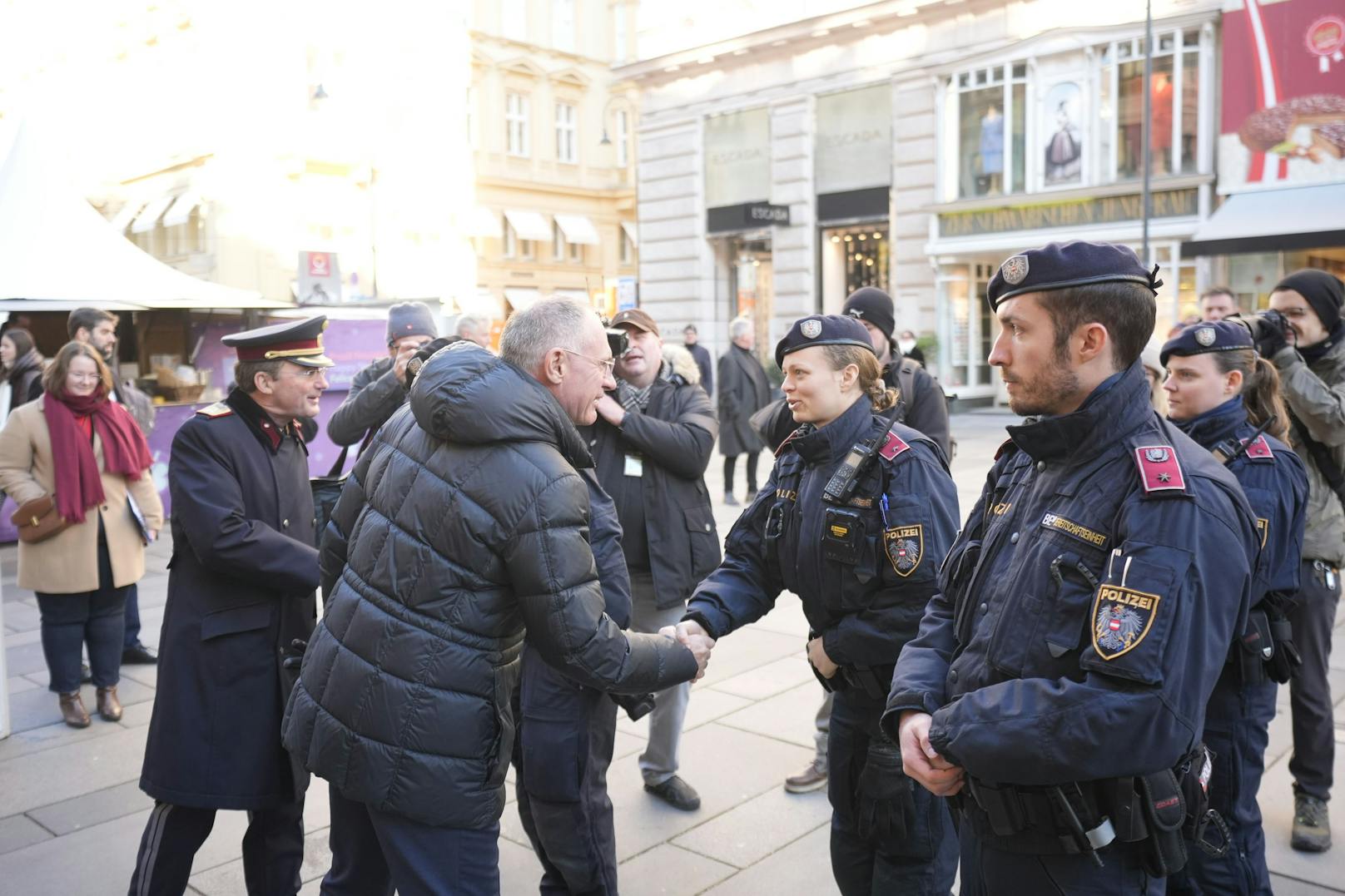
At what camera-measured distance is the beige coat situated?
584 centimetres

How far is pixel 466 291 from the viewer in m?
38.3

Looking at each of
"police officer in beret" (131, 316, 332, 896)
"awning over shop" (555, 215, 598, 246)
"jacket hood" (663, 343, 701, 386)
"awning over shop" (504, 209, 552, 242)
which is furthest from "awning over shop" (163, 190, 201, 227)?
"police officer in beret" (131, 316, 332, 896)

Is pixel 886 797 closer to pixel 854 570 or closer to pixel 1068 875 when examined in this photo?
pixel 854 570

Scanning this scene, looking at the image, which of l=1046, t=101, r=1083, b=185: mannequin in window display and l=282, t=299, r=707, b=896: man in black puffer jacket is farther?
l=1046, t=101, r=1083, b=185: mannequin in window display

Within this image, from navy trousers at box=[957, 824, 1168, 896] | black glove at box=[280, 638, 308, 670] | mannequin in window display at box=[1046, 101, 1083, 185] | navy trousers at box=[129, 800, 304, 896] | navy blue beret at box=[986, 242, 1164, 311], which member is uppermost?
mannequin in window display at box=[1046, 101, 1083, 185]

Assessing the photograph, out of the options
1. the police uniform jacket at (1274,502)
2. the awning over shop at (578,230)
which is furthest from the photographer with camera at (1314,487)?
the awning over shop at (578,230)

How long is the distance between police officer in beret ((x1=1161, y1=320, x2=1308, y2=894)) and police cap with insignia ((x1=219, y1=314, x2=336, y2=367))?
2.91 meters

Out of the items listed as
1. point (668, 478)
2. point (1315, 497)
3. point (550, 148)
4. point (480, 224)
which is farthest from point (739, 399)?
point (550, 148)

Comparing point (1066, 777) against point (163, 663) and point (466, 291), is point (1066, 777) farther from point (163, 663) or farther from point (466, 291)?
point (466, 291)

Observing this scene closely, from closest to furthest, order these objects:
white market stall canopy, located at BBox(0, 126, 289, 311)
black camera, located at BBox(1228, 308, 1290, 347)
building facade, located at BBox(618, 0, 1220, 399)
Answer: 1. black camera, located at BBox(1228, 308, 1290, 347)
2. white market stall canopy, located at BBox(0, 126, 289, 311)
3. building facade, located at BBox(618, 0, 1220, 399)

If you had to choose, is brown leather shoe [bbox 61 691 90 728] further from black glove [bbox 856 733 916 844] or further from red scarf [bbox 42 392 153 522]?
black glove [bbox 856 733 916 844]

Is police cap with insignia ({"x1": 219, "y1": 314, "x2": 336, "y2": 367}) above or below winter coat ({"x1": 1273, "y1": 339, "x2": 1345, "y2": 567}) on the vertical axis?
above

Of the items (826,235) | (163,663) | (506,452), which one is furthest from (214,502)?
(826,235)

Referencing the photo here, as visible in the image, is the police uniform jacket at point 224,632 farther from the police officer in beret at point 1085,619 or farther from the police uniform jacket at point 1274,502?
the police uniform jacket at point 1274,502
